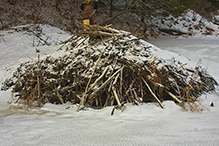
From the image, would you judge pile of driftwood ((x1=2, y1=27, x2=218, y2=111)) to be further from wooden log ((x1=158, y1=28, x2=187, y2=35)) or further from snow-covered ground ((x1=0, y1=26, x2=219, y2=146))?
wooden log ((x1=158, y1=28, x2=187, y2=35))

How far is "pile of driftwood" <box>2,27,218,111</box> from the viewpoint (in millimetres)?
2229

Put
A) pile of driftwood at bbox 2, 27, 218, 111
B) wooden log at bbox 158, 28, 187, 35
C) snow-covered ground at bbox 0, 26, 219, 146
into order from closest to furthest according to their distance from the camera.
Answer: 1. snow-covered ground at bbox 0, 26, 219, 146
2. pile of driftwood at bbox 2, 27, 218, 111
3. wooden log at bbox 158, 28, 187, 35

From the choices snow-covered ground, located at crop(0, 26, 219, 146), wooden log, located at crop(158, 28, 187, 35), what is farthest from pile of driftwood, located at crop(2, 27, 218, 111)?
wooden log, located at crop(158, 28, 187, 35)

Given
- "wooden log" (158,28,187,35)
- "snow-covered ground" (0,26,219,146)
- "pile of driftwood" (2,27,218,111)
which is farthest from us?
"wooden log" (158,28,187,35)

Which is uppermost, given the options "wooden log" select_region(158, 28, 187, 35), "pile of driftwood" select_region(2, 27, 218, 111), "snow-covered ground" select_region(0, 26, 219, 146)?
"wooden log" select_region(158, 28, 187, 35)

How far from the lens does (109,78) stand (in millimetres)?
2229

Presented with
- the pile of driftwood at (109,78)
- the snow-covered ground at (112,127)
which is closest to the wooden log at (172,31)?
the pile of driftwood at (109,78)

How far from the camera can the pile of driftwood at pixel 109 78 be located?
7.31ft

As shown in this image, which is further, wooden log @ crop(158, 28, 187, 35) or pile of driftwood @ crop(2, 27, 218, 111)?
wooden log @ crop(158, 28, 187, 35)

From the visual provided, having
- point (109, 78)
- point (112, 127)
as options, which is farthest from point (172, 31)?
point (112, 127)

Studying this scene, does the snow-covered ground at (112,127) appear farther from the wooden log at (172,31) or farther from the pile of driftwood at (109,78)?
the wooden log at (172,31)

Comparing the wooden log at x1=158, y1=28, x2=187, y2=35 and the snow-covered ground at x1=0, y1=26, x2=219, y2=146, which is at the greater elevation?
the wooden log at x1=158, y1=28, x2=187, y2=35

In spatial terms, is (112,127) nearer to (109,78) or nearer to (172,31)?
(109,78)

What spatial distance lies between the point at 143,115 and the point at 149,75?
29.2 inches
